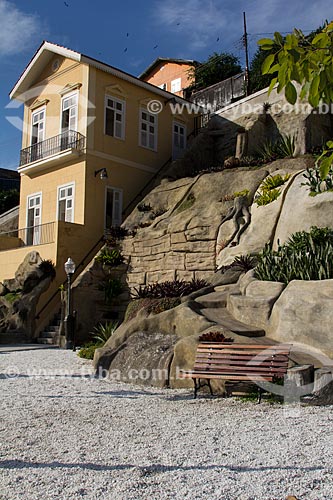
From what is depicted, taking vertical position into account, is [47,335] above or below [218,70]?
below

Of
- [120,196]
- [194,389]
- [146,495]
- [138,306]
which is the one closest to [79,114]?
[120,196]

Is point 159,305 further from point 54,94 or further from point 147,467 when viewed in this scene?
point 54,94

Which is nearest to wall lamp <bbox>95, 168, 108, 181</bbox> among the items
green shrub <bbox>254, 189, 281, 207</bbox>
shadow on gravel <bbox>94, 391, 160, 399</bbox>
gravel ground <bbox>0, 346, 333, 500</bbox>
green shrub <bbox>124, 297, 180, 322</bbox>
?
green shrub <bbox>254, 189, 281, 207</bbox>

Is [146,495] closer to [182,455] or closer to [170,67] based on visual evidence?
[182,455]

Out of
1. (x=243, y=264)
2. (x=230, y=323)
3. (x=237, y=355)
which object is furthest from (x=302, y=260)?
(x=243, y=264)

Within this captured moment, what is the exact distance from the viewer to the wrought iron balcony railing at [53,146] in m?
21.5

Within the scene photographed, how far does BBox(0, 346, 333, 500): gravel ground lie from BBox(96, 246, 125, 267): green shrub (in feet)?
35.3

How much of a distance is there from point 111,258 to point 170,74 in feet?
81.9

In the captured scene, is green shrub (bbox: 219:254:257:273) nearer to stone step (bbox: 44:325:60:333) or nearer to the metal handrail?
stone step (bbox: 44:325:60:333)

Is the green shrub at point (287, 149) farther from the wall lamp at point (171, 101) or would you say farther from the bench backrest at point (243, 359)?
the bench backrest at point (243, 359)

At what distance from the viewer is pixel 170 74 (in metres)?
39.3

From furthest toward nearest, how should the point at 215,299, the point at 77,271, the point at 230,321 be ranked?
the point at 77,271 < the point at 215,299 < the point at 230,321

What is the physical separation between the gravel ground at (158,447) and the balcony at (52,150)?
49.0 feet

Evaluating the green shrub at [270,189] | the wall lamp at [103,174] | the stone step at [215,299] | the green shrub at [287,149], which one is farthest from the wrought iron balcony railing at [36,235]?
the stone step at [215,299]
